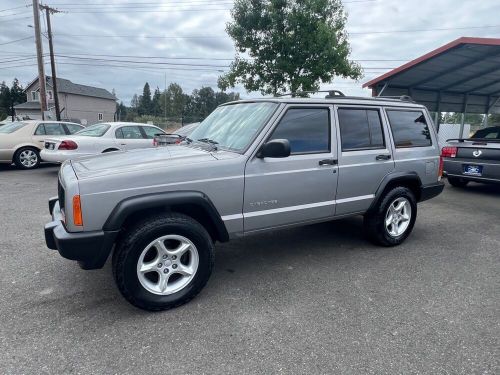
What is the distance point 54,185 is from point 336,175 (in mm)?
7186

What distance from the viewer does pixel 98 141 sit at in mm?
9219

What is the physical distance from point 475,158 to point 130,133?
898 centimetres

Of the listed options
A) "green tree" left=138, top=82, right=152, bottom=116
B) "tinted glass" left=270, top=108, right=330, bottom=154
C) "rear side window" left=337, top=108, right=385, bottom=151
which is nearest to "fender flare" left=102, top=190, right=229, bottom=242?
"tinted glass" left=270, top=108, right=330, bottom=154

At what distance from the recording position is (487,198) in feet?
25.3

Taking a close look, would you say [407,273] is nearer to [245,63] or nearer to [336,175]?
[336,175]

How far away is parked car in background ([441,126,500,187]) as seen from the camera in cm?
730

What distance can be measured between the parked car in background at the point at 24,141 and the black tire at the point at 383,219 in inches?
392

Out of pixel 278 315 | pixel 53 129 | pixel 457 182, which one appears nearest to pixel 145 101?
pixel 53 129

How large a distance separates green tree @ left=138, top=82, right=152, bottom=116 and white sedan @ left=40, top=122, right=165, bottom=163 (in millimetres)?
88510

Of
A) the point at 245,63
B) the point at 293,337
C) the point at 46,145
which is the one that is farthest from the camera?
the point at 245,63

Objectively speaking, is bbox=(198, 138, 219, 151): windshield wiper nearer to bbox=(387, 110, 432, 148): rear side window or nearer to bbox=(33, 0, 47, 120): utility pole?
bbox=(387, 110, 432, 148): rear side window

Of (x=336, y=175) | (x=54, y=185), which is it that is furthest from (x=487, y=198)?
(x=54, y=185)

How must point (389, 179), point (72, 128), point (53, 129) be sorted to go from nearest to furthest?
point (389, 179)
point (53, 129)
point (72, 128)

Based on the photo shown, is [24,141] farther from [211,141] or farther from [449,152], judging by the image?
[449,152]
